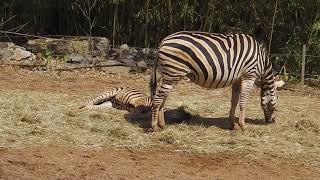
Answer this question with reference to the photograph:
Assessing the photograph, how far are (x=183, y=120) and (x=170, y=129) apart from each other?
63cm

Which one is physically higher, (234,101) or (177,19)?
(177,19)

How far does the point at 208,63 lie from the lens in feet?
26.2

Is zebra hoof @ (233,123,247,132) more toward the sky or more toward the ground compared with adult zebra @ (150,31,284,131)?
more toward the ground

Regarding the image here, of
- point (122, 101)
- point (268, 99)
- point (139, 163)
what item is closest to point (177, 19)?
point (122, 101)

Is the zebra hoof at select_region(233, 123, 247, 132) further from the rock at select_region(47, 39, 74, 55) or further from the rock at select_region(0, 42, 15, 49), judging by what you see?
the rock at select_region(0, 42, 15, 49)

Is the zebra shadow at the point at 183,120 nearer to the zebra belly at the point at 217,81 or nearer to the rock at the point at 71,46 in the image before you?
the zebra belly at the point at 217,81

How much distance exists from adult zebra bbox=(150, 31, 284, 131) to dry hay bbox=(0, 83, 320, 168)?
43 cm

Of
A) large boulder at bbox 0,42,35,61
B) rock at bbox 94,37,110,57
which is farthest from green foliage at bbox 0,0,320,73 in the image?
large boulder at bbox 0,42,35,61

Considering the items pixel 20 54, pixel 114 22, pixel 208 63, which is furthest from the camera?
pixel 114 22

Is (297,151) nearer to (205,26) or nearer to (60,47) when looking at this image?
(205,26)

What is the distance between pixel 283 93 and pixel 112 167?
22.3 feet

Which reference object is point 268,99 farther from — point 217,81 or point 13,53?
point 13,53

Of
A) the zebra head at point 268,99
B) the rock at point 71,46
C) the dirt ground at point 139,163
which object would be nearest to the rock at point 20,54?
the rock at point 71,46

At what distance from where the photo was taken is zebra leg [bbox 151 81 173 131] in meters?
7.95
